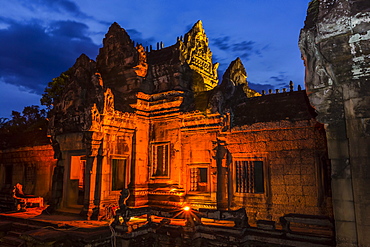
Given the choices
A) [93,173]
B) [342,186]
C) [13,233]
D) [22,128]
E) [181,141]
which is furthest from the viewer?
[22,128]

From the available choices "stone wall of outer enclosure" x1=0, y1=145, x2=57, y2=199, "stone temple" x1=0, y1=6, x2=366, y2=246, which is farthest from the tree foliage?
"stone temple" x1=0, y1=6, x2=366, y2=246

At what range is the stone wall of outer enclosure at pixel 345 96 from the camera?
4211mm

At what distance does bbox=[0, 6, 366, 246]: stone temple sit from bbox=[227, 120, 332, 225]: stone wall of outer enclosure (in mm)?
34

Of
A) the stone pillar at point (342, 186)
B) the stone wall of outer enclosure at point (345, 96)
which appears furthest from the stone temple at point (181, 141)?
the stone wall of outer enclosure at point (345, 96)

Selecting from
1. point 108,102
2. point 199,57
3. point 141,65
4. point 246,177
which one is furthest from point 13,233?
point 199,57

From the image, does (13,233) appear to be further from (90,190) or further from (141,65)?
(141,65)

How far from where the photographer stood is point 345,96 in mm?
4508

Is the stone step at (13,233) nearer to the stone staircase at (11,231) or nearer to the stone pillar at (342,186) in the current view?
the stone staircase at (11,231)

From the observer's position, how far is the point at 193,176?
1252 cm

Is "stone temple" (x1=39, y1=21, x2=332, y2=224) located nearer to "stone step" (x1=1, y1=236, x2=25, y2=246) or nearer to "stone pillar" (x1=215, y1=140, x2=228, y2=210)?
"stone pillar" (x1=215, y1=140, x2=228, y2=210)

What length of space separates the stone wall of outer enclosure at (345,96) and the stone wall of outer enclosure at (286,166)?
16.8 ft

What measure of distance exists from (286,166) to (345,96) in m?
6.03

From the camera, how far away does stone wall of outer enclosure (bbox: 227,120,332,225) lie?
9.45 m

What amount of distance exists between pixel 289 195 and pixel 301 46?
263 inches
